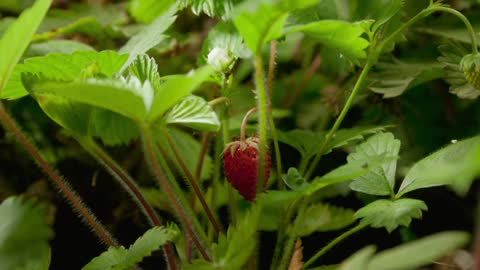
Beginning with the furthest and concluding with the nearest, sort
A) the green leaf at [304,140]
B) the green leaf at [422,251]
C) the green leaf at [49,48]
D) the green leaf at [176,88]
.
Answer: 1. the green leaf at [49,48]
2. the green leaf at [304,140]
3. the green leaf at [176,88]
4. the green leaf at [422,251]

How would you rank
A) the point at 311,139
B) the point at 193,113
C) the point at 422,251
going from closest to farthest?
the point at 422,251 → the point at 193,113 → the point at 311,139

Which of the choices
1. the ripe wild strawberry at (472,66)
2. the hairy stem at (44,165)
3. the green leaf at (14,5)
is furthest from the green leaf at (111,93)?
the green leaf at (14,5)

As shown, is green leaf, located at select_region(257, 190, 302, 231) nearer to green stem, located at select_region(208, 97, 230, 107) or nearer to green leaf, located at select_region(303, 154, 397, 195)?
green leaf, located at select_region(303, 154, 397, 195)

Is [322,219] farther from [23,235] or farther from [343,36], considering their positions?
[23,235]

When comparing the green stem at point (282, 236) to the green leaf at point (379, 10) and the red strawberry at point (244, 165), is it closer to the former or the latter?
the red strawberry at point (244, 165)

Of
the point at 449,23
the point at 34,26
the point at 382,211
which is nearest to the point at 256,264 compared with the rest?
the point at 382,211

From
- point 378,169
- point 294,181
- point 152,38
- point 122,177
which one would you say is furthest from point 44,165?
point 378,169
